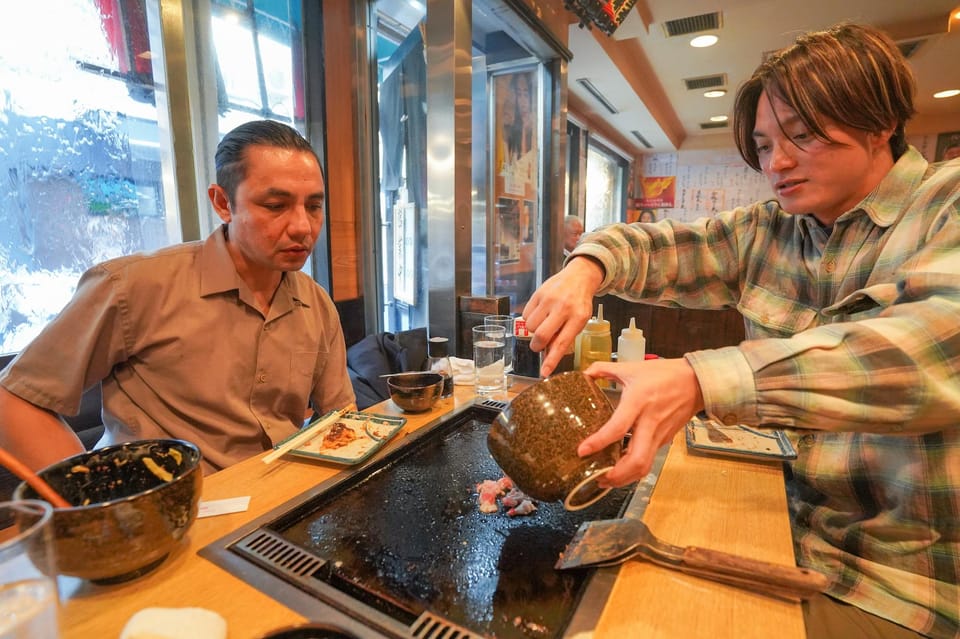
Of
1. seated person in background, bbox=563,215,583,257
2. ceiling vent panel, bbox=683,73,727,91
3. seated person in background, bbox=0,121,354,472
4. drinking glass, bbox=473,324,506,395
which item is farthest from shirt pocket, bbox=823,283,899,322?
ceiling vent panel, bbox=683,73,727,91

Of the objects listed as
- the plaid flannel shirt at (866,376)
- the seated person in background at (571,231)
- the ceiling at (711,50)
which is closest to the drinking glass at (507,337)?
the plaid flannel shirt at (866,376)

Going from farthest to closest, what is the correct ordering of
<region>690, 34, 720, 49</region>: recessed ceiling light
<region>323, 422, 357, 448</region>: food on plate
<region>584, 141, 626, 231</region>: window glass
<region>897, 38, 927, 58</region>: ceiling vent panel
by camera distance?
<region>584, 141, 626, 231</region>: window glass, <region>690, 34, 720, 49</region>: recessed ceiling light, <region>897, 38, 927, 58</region>: ceiling vent panel, <region>323, 422, 357, 448</region>: food on plate

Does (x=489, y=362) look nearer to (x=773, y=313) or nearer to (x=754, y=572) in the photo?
(x=773, y=313)

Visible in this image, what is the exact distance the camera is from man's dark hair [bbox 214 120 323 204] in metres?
1.27

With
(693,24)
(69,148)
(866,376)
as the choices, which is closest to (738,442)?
(866,376)

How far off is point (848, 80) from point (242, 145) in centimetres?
136

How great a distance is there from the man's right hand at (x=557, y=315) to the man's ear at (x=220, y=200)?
898 millimetres

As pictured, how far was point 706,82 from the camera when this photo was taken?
16.8 feet

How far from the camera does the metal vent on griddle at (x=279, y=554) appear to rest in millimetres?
638

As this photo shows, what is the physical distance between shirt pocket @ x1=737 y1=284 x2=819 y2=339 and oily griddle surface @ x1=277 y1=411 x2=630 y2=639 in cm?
58

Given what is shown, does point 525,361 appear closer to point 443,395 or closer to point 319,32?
point 443,395

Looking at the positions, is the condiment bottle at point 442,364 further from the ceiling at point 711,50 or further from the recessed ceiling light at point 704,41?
the recessed ceiling light at point 704,41

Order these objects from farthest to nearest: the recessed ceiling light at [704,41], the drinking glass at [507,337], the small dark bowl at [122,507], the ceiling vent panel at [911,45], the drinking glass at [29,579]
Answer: the recessed ceiling light at [704,41], the ceiling vent panel at [911,45], the drinking glass at [507,337], the small dark bowl at [122,507], the drinking glass at [29,579]

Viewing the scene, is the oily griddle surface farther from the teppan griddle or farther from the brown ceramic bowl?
the brown ceramic bowl
